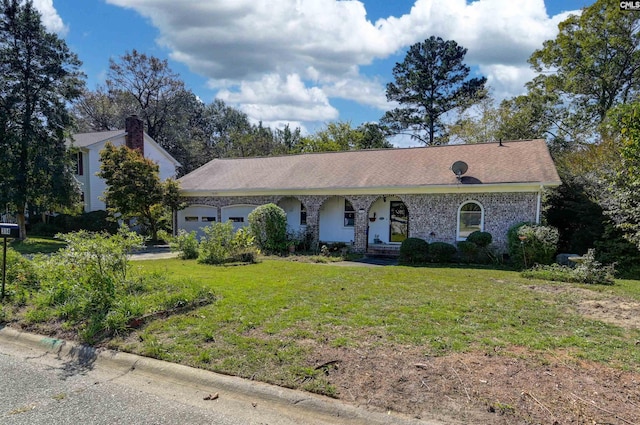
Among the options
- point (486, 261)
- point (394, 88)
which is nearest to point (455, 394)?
point (486, 261)

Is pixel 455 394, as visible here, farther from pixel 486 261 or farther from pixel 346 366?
pixel 486 261

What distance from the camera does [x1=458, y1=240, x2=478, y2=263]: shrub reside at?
12.7 m

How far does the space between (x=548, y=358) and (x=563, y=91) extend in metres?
26.2

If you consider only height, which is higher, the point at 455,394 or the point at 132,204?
the point at 132,204

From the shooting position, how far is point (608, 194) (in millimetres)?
11320

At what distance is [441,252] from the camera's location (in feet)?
42.3

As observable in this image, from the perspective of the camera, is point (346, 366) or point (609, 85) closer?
point (346, 366)

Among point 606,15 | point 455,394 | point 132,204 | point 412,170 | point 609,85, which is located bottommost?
point 455,394

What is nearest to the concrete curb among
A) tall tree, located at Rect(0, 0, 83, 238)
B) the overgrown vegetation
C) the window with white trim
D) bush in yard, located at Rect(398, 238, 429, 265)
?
the overgrown vegetation

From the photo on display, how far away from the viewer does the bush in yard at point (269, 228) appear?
1506 centimetres

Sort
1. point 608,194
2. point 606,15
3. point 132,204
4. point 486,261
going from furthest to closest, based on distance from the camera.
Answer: point 606,15 → point 132,204 → point 486,261 → point 608,194

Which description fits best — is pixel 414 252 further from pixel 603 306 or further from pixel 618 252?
pixel 603 306

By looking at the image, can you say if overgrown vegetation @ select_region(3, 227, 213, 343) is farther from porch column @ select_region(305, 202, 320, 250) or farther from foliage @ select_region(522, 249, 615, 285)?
porch column @ select_region(305, 202, 320, 250)

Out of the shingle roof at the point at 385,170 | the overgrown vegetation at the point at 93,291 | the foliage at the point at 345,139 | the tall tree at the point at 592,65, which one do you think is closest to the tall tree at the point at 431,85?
the foliage at the point at 345,139
